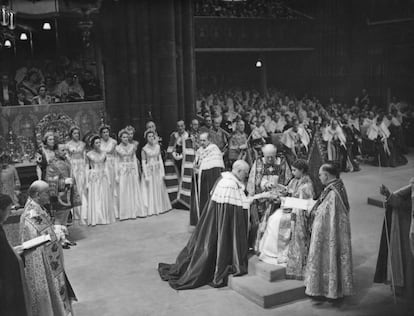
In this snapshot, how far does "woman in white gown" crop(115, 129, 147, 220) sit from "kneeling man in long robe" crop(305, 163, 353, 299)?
4.75 metres

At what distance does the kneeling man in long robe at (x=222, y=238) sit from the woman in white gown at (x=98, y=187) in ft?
10.5

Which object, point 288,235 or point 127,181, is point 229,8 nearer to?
point 127,181

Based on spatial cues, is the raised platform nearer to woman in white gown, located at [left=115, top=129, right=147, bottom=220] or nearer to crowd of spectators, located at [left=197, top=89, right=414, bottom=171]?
crowd of spectators, located at [left=197, top=89, right=414, bottom=171]

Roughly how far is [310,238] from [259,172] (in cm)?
119

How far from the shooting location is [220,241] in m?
6.80

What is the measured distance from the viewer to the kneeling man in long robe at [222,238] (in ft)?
22.3

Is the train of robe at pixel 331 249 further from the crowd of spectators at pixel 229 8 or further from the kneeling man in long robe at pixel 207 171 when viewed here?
the crowd of spectators at pixel 229 8

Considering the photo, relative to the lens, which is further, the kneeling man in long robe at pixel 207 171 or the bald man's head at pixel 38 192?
the kneeling man in long robe at pixel 207 171

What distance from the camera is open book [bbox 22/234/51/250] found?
477cm

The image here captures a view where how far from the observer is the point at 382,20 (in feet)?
17.6

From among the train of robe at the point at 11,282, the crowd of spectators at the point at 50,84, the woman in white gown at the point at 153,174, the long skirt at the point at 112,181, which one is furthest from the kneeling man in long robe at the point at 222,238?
the crowd of spectators at the point at 50,84

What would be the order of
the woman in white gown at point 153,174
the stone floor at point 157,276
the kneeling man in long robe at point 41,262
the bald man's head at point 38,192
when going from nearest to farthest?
the kneeling man in long robe at point 41,262 < the bald man's head at point 38,192 < the stone floor at point 157,276 < the woman in white gown at point 153,174

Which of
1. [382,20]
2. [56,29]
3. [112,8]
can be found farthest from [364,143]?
[56,29]

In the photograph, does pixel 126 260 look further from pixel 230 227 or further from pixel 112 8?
pixel 112 8
